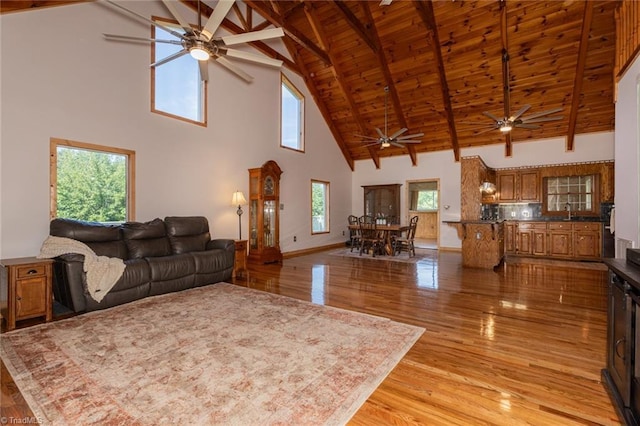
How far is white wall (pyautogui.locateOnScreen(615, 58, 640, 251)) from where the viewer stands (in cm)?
303

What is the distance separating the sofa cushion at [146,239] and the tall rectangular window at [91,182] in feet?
1.40

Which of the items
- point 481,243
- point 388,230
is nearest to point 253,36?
point 388,230

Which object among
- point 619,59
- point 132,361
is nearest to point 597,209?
point 619,59

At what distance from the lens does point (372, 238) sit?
7.42 meters

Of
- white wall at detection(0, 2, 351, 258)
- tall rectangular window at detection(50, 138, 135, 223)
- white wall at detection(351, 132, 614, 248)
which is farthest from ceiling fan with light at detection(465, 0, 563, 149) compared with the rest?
tall rectangular window at detection(50, 138, 135, 223)

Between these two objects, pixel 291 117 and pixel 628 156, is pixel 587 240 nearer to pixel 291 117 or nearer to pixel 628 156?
pixel 628 156

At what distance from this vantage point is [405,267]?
5.91 meters

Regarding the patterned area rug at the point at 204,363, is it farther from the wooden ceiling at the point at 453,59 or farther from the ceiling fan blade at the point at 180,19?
the wooden ceiling at the point at 453,59

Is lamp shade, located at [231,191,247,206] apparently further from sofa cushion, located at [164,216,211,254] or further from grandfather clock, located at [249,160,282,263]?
sofa cushion, located at [164,216,211,254]

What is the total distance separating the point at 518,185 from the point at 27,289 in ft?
31.5

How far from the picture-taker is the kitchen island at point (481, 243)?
575cm

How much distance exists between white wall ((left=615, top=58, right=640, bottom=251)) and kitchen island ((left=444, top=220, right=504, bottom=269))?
6.87 feet

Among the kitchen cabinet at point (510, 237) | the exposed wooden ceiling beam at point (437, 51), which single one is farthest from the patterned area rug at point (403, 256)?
the exposed wooden ceiling beam at point (437, 51)

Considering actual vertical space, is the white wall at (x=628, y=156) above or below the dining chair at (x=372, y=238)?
above
